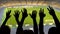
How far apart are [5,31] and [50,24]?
1.98 feet

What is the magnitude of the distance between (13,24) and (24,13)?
497 millimetres

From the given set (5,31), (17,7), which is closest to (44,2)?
(17,7)

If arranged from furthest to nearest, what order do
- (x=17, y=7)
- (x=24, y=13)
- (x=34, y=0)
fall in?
(x=17, y=7) → (x=34, y=0) → (x=24, y=13)

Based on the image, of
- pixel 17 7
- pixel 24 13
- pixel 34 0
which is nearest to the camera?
pixel 24 13

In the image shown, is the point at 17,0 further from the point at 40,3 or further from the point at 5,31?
the point at 5,31

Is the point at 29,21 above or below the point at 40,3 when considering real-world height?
below

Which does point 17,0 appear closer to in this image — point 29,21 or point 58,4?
point 29,21

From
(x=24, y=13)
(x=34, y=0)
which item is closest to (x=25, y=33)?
(x=24, y=13)

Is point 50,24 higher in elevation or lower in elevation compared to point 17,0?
lower

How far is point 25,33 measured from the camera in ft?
3.76

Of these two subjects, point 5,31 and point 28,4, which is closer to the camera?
point 5,31

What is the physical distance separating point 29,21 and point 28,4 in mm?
170

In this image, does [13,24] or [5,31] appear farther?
[13,24]

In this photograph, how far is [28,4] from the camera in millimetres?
1552
